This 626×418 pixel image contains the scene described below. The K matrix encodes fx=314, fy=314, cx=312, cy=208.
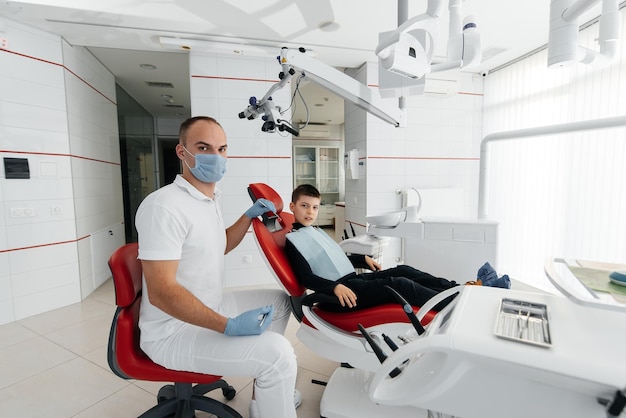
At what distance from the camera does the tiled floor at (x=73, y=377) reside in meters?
1.62

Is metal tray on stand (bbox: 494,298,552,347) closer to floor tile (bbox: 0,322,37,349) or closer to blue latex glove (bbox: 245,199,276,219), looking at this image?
blue latex glove (bbox: 245,199,276,219)

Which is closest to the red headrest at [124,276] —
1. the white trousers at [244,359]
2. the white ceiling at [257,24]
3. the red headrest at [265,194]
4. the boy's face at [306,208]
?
the white trousers at [244,359]

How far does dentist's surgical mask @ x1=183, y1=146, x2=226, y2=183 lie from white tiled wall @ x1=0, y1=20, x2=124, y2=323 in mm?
2274

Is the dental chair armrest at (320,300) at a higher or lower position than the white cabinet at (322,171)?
lower

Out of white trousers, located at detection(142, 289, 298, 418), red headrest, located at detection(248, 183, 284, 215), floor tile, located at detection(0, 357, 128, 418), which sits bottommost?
floor tile, located at detection(0, 357, 128, 418)

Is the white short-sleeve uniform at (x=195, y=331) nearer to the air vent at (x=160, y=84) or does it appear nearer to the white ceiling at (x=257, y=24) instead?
the white ceiling at (x=257, y=24)

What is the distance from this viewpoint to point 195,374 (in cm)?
117

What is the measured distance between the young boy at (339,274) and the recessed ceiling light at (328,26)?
1.68m

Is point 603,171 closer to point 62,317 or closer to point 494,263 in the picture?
point 494,263

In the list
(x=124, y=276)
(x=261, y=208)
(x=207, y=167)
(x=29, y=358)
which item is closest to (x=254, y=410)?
(x=124, y=276)

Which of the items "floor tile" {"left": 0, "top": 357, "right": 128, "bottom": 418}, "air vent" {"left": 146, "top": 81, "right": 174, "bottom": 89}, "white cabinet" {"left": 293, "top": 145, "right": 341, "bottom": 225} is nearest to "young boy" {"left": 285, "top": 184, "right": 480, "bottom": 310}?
"floor tile" {"left": 0, "top": 357, "right": 128, "bottom": 418}

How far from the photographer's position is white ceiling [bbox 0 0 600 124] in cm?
242

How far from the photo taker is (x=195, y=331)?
1.22 m

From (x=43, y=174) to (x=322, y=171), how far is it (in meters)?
5.26
